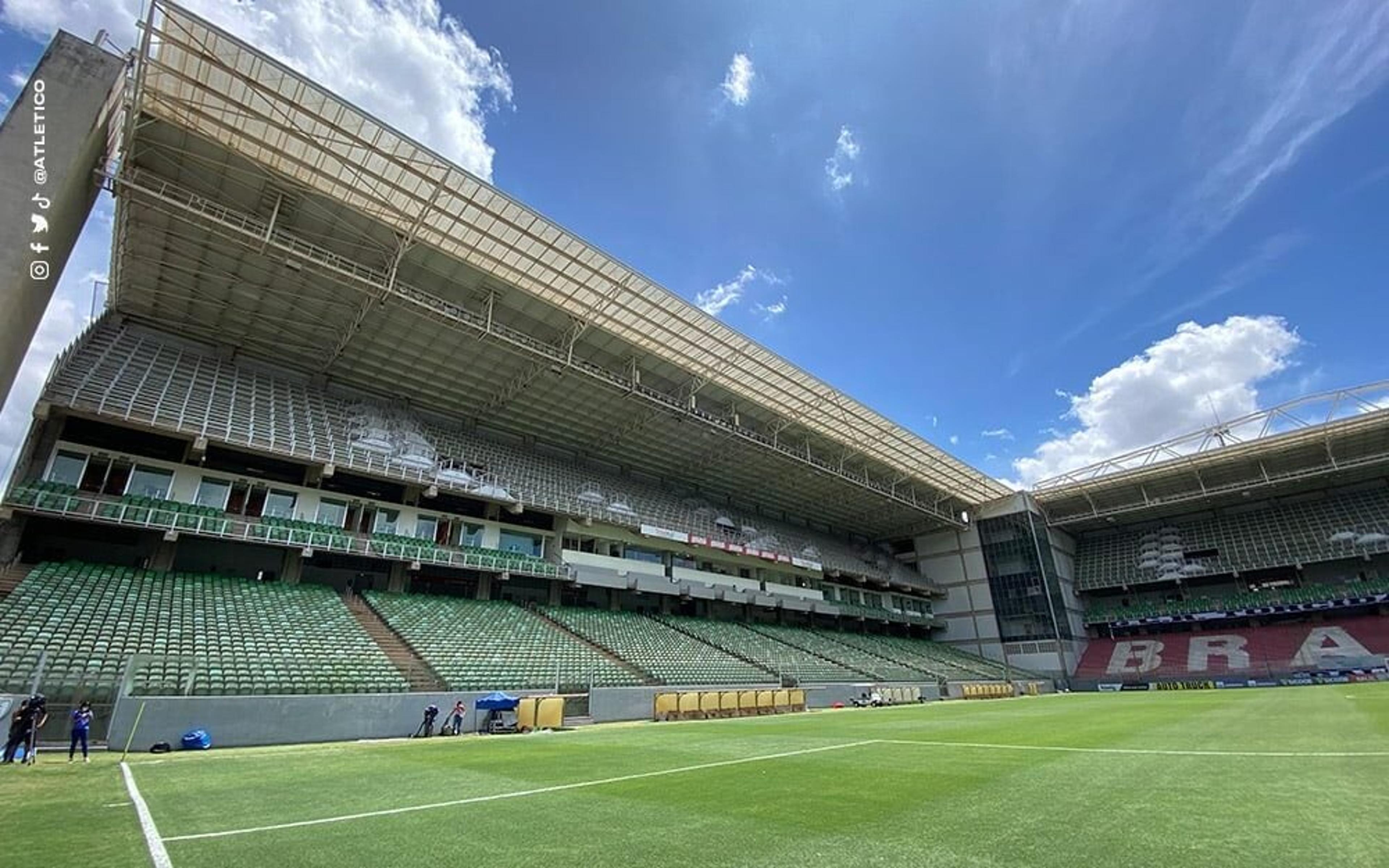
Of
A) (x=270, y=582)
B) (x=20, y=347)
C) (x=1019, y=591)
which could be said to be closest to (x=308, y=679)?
(x=270, y=582)

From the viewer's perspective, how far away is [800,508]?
5088 centimetres

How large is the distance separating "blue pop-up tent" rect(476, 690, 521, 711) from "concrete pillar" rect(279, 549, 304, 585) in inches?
426

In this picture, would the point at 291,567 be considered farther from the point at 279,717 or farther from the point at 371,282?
the point at 371,282

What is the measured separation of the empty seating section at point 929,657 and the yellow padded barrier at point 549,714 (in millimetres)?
28438

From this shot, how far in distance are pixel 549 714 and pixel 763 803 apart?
48.7ft

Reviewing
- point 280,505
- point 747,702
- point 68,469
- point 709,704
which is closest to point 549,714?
point 709,704

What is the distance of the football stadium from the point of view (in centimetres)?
627

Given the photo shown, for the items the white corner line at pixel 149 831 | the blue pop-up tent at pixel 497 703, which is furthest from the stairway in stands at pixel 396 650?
the white corner line at pixel 149 831

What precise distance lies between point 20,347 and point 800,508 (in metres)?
45.9

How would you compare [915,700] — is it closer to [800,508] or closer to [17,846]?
[800,508]

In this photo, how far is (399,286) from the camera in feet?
76.4

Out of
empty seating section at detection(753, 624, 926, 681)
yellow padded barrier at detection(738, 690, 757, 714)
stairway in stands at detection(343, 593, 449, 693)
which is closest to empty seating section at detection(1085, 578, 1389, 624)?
empty seating section at detection(753, 624, 926, 681)

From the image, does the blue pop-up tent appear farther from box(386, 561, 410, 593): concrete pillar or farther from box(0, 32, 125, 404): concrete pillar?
box(0, 32, 125, 404): concrete pillar

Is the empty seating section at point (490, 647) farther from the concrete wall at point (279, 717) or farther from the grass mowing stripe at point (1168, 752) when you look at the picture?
the grass mowing stripe at point (1168, 752)
